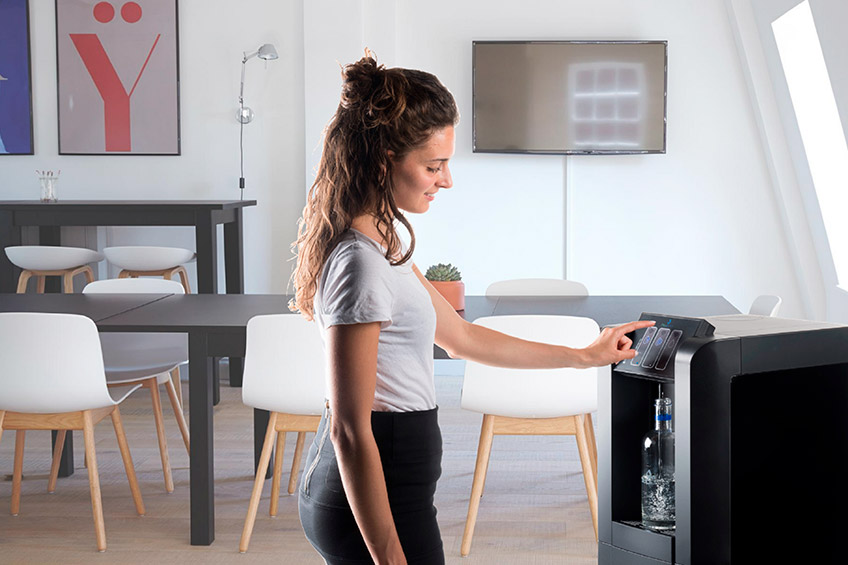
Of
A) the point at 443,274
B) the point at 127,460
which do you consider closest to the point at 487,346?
the point at 443,274

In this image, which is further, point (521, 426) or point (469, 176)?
point (469, 176)

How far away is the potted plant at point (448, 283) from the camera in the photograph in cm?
350

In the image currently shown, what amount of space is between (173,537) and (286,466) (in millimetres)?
900

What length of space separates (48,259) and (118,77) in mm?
1375

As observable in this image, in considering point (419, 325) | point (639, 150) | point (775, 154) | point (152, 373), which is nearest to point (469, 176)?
point (639, 150)

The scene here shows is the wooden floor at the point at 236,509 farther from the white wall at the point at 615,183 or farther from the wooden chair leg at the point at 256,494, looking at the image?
the white wall at the point at 615,183

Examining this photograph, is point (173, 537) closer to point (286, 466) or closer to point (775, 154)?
point (286, 466)

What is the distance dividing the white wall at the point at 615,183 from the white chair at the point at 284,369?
2997 millimetres

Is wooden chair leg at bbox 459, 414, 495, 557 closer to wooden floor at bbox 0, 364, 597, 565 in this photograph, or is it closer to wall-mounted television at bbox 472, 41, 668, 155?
wooden floor at bbox 0, 364, 597, 565

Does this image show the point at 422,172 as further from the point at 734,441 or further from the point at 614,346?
the point at 734,441

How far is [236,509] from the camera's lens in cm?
357

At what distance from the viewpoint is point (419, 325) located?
1.37m

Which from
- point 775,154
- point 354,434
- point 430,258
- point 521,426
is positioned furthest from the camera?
point 430,258

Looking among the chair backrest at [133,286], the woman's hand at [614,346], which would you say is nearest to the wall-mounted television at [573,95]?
the chair backrest at [133,286]
